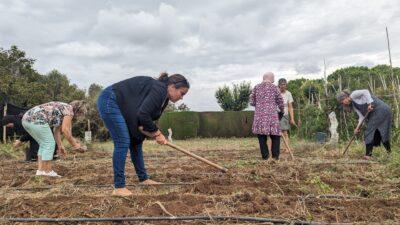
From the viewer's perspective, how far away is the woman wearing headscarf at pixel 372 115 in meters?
6.64

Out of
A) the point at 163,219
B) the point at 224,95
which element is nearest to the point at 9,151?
the point at 163,219

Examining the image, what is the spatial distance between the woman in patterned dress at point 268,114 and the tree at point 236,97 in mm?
18538

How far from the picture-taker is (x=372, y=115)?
6.79 metres

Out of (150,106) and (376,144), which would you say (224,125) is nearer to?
(376,144)

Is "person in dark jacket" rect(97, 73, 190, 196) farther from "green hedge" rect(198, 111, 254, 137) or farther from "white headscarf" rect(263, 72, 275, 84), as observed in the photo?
"green hedge" rect(198, 111, 254, 137)

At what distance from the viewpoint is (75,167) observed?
246 inches

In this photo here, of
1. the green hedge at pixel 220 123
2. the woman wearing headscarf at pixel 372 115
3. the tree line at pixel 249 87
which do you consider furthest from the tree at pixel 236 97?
the woman wearing headscarf at pixel 372 115

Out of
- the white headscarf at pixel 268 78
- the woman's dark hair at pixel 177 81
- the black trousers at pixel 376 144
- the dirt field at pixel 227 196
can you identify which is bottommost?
the dirt field at pixel 227 196

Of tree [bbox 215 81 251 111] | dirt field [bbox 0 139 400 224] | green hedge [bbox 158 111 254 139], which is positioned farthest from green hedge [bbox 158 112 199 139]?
dirt field [bbox 0 139 400 224]

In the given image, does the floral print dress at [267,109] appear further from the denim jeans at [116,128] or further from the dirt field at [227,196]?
the denim jeans at [116,128]

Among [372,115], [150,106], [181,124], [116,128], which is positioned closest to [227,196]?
[150,106]

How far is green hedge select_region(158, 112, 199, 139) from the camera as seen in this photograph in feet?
57.2

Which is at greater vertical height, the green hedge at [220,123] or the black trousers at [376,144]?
the green hedge at [220,123]

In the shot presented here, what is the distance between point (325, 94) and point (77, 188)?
28.2 feet
